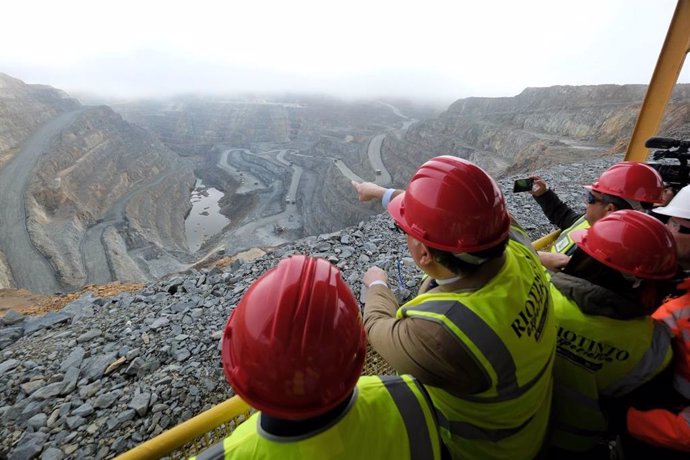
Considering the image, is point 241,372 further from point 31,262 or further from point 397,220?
point 31,262

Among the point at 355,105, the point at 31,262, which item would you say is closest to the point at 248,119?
the point at 355,105

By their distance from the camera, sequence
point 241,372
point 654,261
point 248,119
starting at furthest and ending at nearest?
point 248,119 < point 654,261 < point 241,372

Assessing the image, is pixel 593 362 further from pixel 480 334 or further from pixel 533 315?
pixel 480 334

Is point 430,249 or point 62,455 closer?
point 430,249

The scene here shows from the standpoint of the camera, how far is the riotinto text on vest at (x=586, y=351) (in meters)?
1.57

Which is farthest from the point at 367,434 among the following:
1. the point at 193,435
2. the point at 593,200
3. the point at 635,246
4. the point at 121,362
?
the point at 121,362

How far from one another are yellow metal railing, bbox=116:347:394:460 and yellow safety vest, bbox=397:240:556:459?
1002 mm

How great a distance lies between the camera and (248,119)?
98250mm

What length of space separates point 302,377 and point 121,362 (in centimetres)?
319

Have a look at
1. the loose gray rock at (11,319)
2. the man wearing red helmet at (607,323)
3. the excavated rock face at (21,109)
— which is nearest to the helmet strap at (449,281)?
the man wearing red helmet at (607,323)

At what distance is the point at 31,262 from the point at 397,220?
31.3 meters

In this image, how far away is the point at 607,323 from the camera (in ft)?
5.16

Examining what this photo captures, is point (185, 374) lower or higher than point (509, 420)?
lower

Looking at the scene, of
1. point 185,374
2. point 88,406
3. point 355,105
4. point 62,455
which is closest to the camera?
point 62,455
